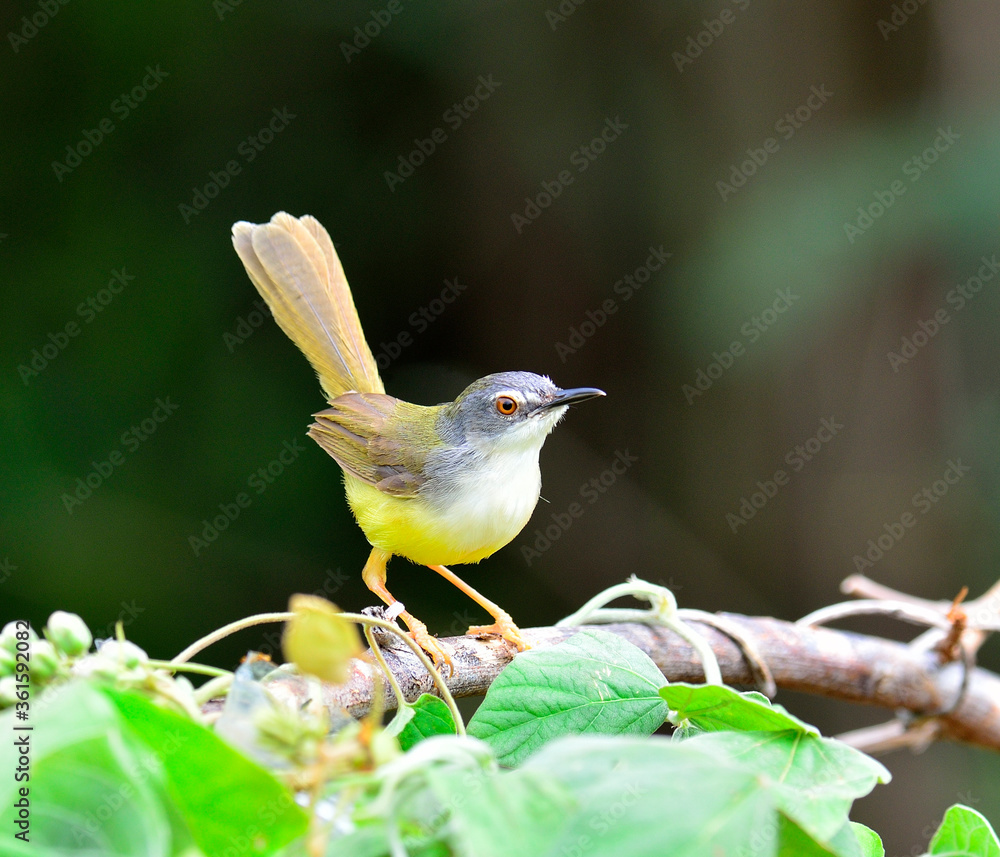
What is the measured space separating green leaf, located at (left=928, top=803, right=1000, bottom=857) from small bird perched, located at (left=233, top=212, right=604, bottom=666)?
1.17 m

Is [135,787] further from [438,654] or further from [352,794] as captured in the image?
[438,654]

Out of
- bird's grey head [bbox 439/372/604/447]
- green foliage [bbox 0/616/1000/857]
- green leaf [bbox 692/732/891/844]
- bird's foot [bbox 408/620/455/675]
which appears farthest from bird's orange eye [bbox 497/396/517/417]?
green foliage [bbox 0/616/1000/857]

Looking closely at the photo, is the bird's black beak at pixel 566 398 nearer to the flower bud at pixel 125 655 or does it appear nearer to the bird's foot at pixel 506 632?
the bird's foot at pixel 506 632

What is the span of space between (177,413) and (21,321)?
2.67 ft

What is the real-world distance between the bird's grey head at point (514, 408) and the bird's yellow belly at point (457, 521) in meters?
0.15

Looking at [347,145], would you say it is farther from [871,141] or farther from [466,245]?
[871,141]

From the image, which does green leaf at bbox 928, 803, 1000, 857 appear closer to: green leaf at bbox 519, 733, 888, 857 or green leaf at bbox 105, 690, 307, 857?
green leaf at bbox 519, 733, 888, 857

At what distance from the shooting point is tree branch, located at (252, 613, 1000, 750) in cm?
162

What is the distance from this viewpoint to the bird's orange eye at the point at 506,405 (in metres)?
2.70

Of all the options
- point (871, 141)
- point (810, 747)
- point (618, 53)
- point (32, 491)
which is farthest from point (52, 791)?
point (618, 53)

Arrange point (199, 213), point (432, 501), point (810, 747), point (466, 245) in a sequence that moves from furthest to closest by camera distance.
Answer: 1. point (466, 245)
2. point (199, 213)
3. point (432, 501)
4. point (810, 747)

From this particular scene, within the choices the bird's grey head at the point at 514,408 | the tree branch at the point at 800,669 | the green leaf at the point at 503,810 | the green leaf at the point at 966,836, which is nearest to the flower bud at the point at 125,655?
the green leaf at the point at 503,810

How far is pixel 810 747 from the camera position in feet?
3.48

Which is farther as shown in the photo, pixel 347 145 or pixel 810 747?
pixel 347 145
